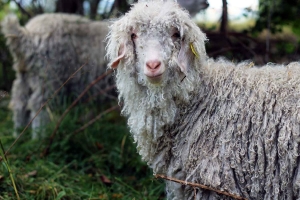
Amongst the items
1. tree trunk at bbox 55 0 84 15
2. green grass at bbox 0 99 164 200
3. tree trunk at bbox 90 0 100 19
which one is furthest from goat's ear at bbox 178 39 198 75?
tree trunk at bbox 55 0 84 15

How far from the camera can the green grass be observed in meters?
3.48

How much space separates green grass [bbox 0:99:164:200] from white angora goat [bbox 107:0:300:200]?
2.77ft

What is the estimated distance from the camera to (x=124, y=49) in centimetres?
260

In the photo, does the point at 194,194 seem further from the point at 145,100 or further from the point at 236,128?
the point at 145,100

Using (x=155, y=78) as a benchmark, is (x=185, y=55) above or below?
above

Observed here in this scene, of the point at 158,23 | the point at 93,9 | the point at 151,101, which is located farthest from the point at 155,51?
the point at 93,9

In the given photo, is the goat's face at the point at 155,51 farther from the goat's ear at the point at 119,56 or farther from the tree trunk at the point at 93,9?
the tree trunk at the point at 93,9

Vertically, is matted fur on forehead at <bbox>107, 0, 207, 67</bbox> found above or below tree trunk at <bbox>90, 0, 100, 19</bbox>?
below

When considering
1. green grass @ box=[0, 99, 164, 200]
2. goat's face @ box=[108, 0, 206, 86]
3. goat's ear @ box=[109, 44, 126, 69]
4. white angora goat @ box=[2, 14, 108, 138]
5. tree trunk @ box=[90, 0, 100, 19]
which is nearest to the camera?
goat's face @ box=[108, 0, 206, 86]

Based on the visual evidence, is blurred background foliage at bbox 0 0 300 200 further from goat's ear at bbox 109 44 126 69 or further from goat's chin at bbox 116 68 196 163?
goat's ear at bbox 109 44 126 69

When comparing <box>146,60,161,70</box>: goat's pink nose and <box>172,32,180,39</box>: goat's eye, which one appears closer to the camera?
<box>146,60,161,70</box>: goat's pink nose

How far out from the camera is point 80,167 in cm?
430

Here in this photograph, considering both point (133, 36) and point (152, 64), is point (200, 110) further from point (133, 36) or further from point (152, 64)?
point (133, 36)

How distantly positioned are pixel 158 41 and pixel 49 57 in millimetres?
A: 2752
